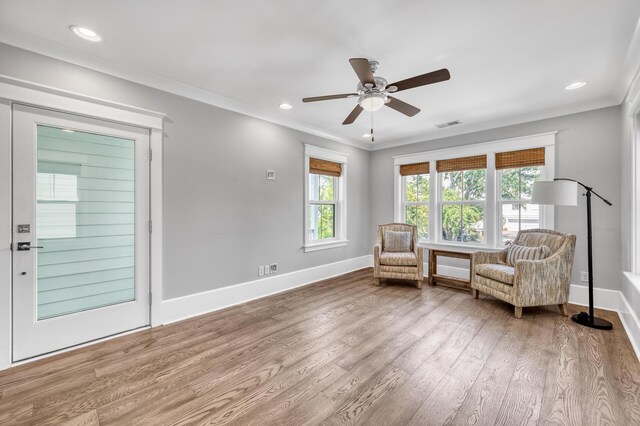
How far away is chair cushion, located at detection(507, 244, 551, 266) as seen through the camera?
342 centimetres

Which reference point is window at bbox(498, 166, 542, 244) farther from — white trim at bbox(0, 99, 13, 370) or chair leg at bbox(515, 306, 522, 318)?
white trim at bbox(0, 99, 13, 370)

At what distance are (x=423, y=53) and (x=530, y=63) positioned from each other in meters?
1.10

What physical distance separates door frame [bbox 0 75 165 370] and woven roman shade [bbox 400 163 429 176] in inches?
163

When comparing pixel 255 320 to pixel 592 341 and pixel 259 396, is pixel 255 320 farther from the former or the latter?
pixel 592 341

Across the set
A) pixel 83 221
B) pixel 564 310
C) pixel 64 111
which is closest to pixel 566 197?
pixel 564 310

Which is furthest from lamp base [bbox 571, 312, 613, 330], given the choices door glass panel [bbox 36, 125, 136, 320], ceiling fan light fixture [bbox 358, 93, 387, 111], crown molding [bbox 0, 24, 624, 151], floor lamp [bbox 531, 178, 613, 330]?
door glass panel [bbox 36, 125, 136, 320]

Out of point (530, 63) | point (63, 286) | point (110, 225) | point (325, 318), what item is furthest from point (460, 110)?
point (63, 286)

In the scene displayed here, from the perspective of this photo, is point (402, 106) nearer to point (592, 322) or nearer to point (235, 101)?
point (235, 101)

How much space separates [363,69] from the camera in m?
2.06

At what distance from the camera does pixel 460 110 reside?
383 cm

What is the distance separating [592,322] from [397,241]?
8.32 feet

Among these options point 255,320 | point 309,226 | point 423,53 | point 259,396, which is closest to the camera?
point 259,396

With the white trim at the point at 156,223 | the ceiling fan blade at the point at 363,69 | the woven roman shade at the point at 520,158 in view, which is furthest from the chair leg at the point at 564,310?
the white trim at the point at 156,223

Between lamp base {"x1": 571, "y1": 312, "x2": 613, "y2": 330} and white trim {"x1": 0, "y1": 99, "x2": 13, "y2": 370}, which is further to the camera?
lamp base {"x1": 571, "y1": 312, "x2": 613, "y2": 330}
